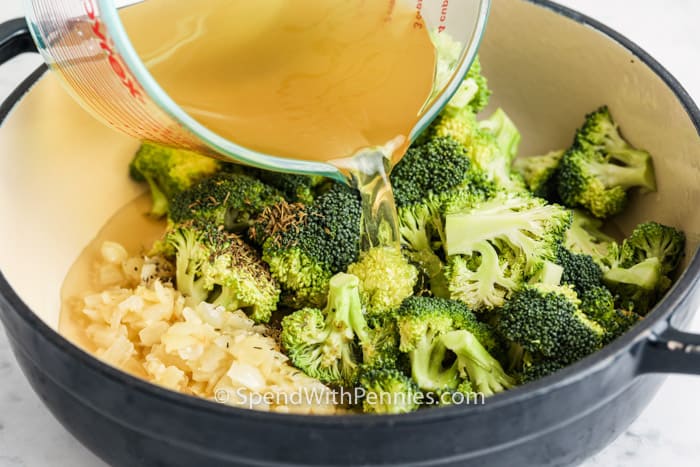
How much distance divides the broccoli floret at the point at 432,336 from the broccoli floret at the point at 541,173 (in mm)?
572

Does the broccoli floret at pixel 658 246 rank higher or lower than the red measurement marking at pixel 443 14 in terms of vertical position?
lower

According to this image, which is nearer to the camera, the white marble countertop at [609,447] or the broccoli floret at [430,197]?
the white marble countertop at [609,447]

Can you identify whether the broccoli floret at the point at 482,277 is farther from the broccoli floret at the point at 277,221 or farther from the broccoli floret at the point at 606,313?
the broccoli floret at the point at 277,221

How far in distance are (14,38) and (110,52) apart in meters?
0.48

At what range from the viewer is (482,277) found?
1759mm

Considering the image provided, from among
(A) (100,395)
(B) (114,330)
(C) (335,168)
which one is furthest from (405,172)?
(A) (100,395)

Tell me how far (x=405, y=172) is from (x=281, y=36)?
44cm

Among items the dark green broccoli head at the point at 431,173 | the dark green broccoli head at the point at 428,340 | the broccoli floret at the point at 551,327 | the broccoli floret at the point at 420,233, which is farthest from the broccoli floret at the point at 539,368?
the dark green broccoli head at the point at 431,173

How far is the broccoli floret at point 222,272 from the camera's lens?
5.84 ft

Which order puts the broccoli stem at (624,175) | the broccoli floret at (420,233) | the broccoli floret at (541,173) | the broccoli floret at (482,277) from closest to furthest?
the broccoli floret at (482,277) < the broccoli floret at (420,233) < the broccoli stem at (624,175) < the broccoli floret at (541,173)

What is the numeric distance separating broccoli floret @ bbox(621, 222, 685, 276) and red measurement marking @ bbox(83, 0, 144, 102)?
102 cm

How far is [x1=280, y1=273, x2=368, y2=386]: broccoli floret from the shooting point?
167cm

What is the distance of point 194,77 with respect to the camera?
1.57m

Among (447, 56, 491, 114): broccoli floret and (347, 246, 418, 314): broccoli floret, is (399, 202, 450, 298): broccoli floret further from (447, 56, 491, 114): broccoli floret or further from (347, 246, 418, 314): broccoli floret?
(447, 56, 491, 114): broccoli floret
